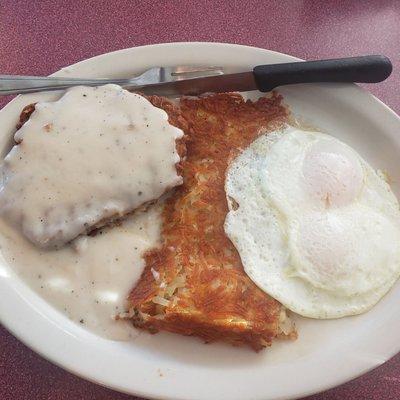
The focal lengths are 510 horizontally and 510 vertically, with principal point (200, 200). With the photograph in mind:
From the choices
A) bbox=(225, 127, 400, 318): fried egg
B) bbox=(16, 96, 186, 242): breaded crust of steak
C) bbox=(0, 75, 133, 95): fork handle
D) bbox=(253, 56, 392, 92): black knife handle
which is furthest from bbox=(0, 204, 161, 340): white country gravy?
bbox=(253, 56, 392, 92): black knife handle

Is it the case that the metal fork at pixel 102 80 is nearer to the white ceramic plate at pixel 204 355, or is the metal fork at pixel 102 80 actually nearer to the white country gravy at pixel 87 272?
the white ceramic plate at pixel 204 355

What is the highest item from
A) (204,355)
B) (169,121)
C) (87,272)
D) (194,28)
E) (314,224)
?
(194,28)

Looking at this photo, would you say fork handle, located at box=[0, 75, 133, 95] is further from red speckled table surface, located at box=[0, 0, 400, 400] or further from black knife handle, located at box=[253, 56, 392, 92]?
black knife handle, located at box=[253, 56, 392, 92]

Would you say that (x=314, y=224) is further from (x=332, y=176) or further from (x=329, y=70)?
(x=329, y=70)

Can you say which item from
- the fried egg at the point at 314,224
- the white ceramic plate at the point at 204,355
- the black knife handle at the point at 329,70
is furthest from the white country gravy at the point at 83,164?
the black knife handle at the point at 329,70

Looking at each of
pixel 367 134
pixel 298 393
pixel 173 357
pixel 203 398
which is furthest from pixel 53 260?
pixel 367 134

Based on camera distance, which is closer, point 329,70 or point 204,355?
point 204,355

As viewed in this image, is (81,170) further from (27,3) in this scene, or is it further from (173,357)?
(27,3)

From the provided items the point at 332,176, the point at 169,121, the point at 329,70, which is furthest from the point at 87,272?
the point at 329,70
